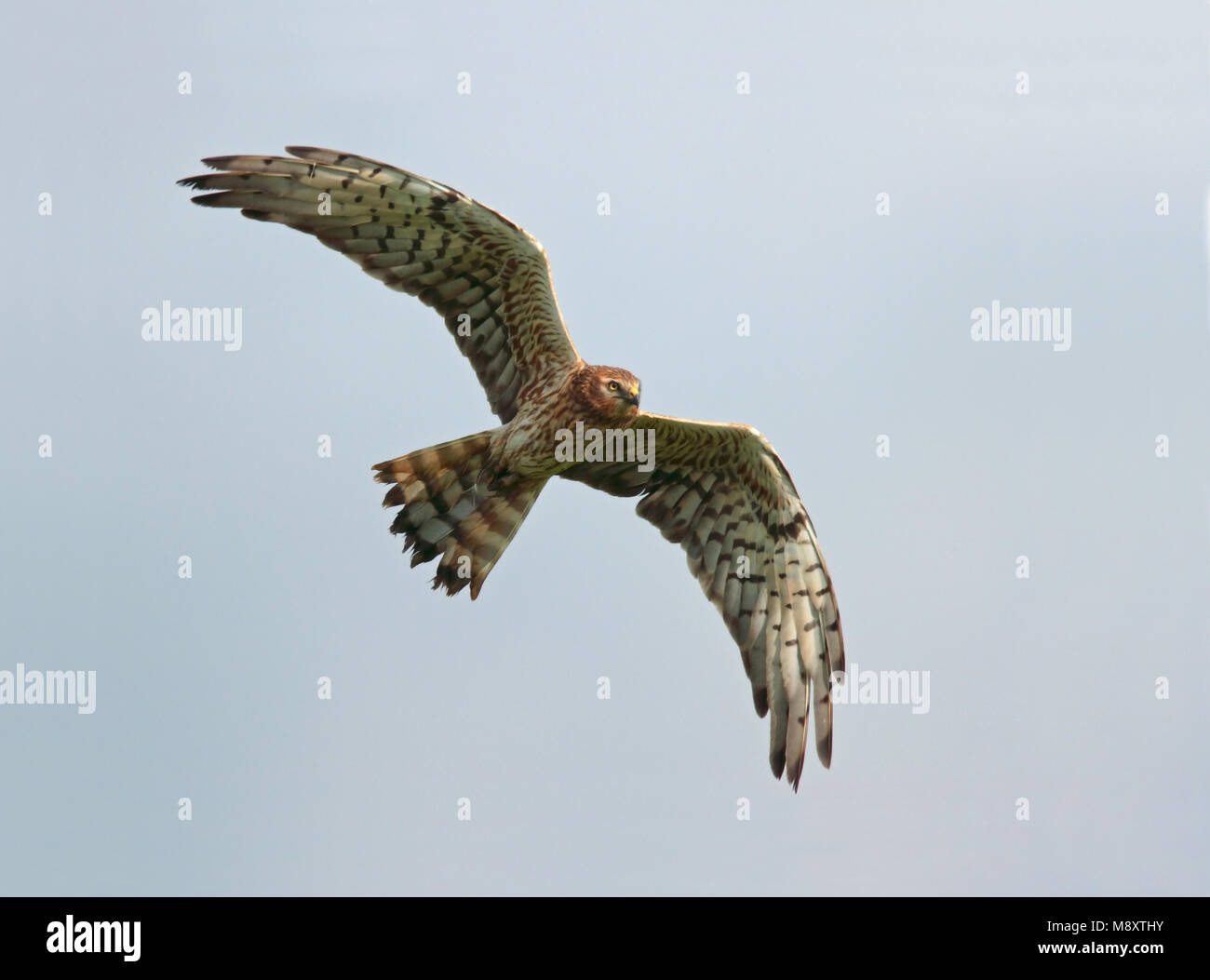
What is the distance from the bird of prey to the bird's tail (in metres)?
0.01

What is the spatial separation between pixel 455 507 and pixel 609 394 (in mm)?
1618

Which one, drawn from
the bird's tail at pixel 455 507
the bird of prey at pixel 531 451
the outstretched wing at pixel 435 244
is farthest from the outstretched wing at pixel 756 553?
the outstretched wing at pixel 435 244

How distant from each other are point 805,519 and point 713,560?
0.86 meters

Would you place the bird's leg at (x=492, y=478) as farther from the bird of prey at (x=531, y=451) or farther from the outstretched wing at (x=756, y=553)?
the outstretched wing at (x=756, y=553)

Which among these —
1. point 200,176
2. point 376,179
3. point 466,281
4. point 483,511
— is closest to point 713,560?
point 483,511

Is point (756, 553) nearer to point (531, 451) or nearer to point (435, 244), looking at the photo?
point (531, 451)

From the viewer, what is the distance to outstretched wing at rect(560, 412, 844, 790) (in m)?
12.8

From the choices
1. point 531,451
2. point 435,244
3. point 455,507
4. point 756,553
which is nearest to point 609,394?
point 531,451

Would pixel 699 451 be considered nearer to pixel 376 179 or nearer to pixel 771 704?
pixel 771 704

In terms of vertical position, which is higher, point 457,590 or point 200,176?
point 200,176

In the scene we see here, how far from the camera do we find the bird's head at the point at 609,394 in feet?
38.8

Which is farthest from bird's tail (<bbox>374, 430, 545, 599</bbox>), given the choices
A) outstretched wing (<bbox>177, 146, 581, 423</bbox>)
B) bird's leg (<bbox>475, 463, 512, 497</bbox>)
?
outstretched wing (<bbox>177, 146, 581, 423</bbox>)

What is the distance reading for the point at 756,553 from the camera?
1337cm
